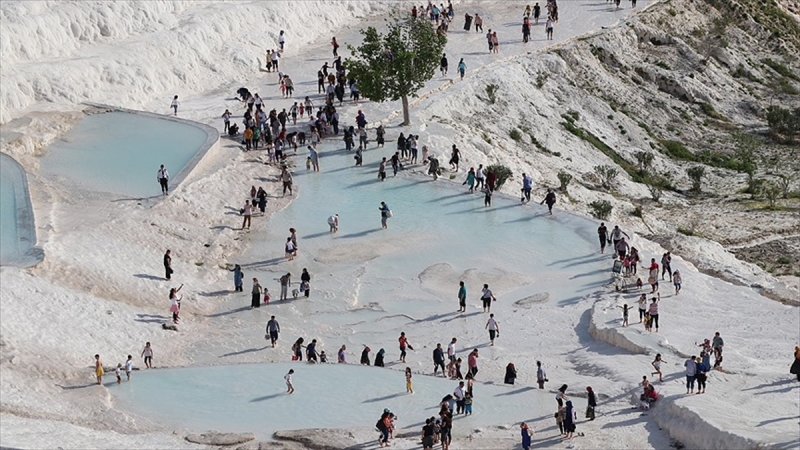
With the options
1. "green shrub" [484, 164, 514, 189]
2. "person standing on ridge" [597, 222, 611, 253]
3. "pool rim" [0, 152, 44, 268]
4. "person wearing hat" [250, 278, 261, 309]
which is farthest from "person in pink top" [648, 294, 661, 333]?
"pool rim" [0, 152, 44, 268]

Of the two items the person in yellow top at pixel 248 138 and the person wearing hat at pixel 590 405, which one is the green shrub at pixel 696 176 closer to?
the person in yellow top at pixel 248 138

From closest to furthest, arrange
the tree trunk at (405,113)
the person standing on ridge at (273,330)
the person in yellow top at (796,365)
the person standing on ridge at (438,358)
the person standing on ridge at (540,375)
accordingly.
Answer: the person in yellow top at (796,365) < the person standing on ridge at (540,375) < the person standing on ridge at (438,358) < the person standing on ridge at (273,330) < the tree trunk at (405,113)

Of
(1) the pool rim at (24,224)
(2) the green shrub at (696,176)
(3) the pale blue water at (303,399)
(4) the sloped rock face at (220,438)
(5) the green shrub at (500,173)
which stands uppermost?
(1) the pool rim at (24,224)

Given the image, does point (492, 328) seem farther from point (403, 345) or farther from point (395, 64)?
point (395, 64)

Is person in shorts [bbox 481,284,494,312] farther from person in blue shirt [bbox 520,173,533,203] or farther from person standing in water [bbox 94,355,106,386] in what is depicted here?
person standing in water [bbox 94,355,106,386]

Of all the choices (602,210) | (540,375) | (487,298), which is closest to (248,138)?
(602,210)

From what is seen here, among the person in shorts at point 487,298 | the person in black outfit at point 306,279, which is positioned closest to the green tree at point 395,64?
the person in black outfit at point 306,279

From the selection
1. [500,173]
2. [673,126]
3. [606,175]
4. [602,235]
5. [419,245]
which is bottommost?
[673,126]
